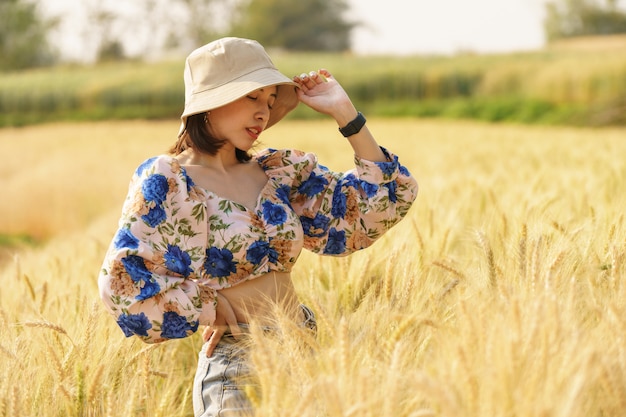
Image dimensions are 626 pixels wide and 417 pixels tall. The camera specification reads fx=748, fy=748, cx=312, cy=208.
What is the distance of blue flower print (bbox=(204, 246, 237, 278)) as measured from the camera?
69.2 inches

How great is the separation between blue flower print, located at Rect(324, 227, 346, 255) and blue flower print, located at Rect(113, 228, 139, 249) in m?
0.57

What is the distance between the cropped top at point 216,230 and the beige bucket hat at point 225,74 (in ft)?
0.55

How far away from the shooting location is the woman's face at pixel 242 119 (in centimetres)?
181

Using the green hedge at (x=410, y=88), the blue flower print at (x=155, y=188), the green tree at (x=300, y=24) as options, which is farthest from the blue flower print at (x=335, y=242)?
the green tree at (x=300, y=24)

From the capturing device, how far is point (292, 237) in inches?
72.2

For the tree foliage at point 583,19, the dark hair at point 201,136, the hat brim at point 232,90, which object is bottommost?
the tree foliage at point 583,19

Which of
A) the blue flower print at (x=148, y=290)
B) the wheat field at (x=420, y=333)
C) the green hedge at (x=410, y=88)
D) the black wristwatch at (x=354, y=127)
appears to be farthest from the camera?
the green hedge at (x=410, y=88)

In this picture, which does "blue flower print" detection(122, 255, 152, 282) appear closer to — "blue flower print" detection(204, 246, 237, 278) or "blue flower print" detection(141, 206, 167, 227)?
"blue flower print" detection(141, 206, 167, 227)

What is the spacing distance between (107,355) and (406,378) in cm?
82

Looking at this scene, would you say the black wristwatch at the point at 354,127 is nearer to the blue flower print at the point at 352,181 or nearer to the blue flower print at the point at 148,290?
the blue flower print at the point at 352,181

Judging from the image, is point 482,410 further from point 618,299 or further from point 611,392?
point 618,299

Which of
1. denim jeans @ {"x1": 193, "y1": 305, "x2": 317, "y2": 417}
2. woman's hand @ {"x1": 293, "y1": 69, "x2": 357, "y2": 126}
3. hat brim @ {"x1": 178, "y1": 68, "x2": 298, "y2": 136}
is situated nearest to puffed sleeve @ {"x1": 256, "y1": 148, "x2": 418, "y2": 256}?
woman's hand @ {"x1": 293, "y1": 69, "x2": 357, "y2": 126}

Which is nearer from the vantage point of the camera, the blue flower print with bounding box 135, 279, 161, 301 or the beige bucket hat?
the blue flower print with bounding box 135, 279, 161, 301

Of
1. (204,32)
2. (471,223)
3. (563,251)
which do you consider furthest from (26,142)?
(204,32)
